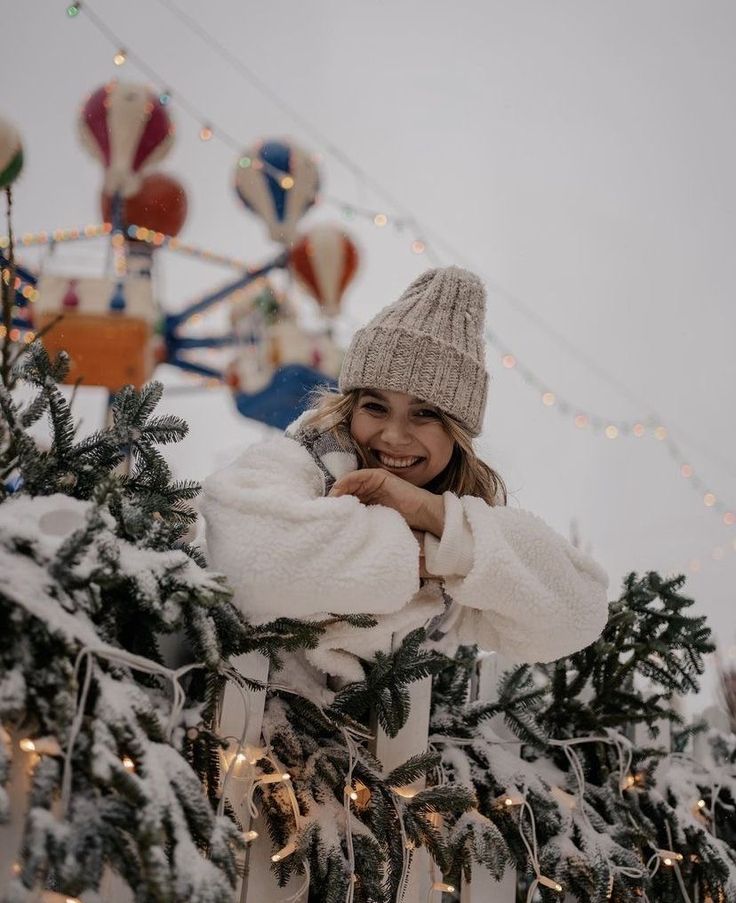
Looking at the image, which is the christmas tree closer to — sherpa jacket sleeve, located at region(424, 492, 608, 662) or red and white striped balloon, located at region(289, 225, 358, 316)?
sherpa jacket sleeve, located at region(424, 492, 608, 662)

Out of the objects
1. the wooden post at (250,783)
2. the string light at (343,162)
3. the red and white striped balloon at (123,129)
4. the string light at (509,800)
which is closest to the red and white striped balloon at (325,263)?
the string light at (343,162)

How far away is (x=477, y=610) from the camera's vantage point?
1.17m

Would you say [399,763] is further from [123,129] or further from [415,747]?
[123,129]

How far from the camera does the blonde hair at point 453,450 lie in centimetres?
124

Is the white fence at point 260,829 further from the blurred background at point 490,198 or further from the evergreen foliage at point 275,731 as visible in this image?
the blurred background at point 490,198

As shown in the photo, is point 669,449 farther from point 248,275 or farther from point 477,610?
point 477,610

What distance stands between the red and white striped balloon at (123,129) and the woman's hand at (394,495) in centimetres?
298

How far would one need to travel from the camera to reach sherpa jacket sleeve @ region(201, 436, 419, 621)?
2.96 feet

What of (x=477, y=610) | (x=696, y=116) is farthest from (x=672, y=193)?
(x=477, y=610)

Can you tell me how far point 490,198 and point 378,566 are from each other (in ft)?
18.9

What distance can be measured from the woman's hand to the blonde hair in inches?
7.2

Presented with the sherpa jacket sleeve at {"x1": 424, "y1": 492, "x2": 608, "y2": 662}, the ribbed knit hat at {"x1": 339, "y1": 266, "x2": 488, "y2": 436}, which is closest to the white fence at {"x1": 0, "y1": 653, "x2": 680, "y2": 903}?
the sherpa jacket sleeve at {"x1": 424, "y1": 492, "x2": 608, "y2": 662}

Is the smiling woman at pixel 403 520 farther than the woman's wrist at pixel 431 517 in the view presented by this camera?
No

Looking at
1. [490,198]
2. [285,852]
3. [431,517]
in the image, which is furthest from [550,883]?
[490,198]
